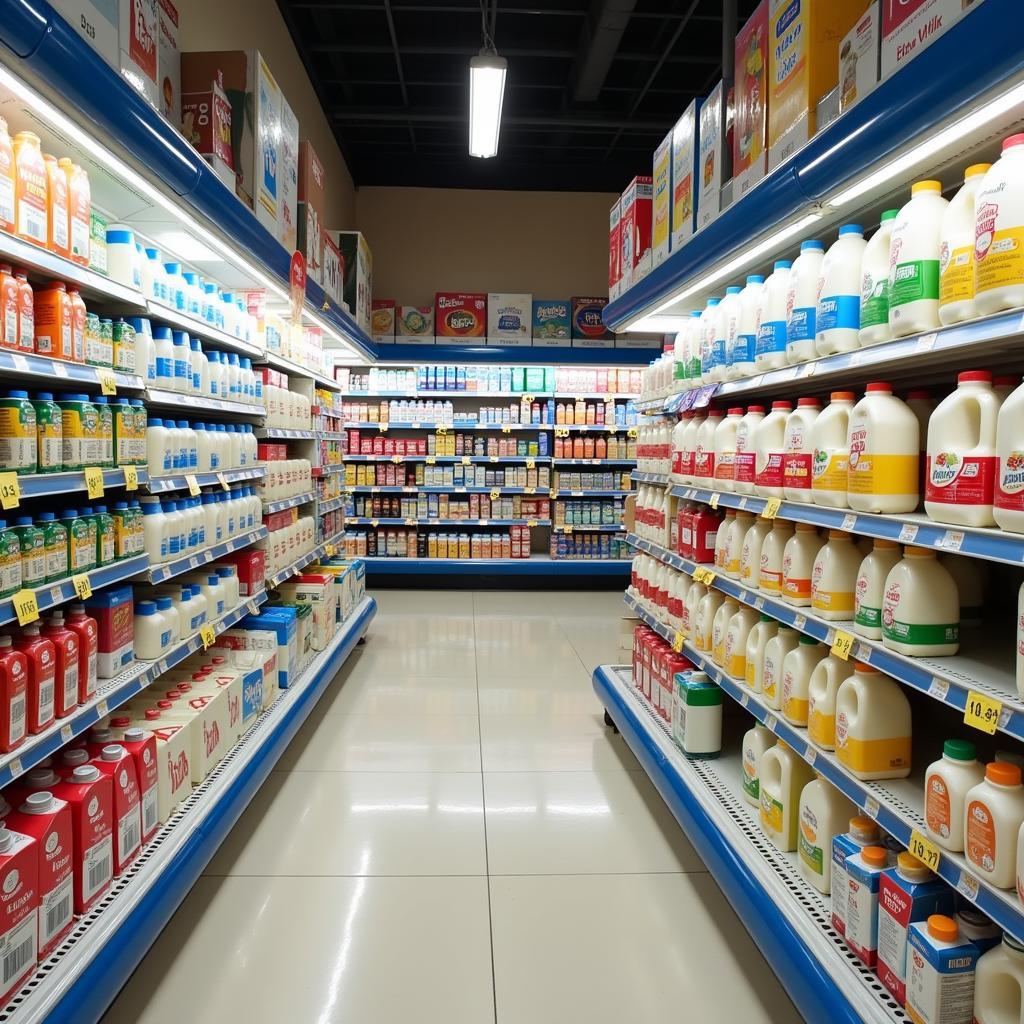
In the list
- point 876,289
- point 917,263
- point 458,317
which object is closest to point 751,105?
point 876,289

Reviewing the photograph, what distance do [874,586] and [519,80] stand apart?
7.12 meters

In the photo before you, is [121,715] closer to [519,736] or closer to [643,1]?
[519,736]

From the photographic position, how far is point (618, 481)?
27.2 feet

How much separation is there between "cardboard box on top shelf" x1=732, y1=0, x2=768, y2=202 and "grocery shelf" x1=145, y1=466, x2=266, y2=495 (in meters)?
2.21

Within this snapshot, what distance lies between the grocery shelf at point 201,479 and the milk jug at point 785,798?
221cm

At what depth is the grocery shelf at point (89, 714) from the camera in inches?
70.4

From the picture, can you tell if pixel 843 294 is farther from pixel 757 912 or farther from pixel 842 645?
pixel 757 912

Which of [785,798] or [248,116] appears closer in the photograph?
[785,798]

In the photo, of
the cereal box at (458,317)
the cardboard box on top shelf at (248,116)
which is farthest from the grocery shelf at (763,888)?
the cereal box at (458,317)

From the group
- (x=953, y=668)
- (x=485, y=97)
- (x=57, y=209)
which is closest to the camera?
(x=953, y=668)

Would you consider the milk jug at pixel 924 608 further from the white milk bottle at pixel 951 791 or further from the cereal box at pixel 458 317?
the cereal box at pixel 458 317

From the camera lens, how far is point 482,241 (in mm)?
9125

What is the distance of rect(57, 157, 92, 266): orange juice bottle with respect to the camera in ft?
6.92

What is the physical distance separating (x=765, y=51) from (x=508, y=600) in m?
5.73
